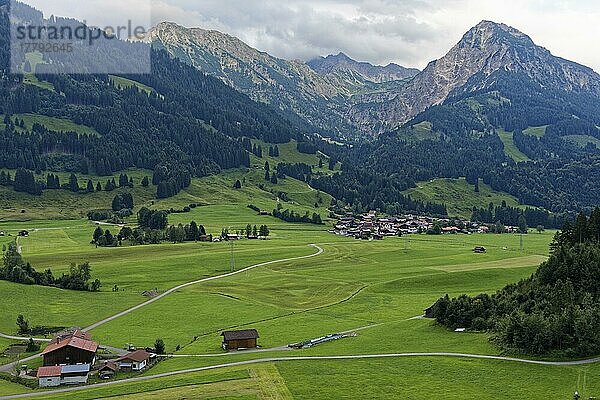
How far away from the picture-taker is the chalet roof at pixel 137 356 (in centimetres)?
7631

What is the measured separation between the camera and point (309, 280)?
456 ft

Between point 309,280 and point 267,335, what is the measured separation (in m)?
47.1

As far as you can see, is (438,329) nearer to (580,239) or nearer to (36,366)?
(580,239)

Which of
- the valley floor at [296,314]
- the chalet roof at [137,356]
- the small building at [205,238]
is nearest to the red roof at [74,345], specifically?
the chalet roof at [137,356]

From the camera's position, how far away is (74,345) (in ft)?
260

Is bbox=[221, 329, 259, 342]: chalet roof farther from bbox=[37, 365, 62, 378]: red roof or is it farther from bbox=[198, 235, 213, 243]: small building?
bbox=[198, 235, 213, 243]: small building

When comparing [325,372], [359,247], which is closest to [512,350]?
[325,372]

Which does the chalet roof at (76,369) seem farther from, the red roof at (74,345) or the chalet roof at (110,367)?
the red roof at (74,345)

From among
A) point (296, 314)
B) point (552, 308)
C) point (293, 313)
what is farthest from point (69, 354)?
point (552, 308)

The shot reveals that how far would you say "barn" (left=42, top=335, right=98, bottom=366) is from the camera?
78062 millimetres

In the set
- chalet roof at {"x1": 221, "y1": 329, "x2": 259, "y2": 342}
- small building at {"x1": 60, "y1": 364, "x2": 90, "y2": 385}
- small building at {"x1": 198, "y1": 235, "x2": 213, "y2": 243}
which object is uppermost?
small building at {"x1": 198, "y1": 235, "x2": 213, "y2": 243}

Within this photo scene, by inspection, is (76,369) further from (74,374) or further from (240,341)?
(240,341)

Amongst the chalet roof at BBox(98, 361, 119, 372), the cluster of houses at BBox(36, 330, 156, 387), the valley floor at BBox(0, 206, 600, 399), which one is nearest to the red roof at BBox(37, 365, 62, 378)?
the cluster of houses at BBox(36, 330, 156, 387)

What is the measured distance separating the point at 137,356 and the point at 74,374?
7441 mm
